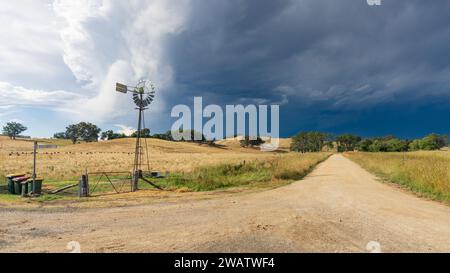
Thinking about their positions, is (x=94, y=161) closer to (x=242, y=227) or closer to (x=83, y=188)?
(x=83, y=188)

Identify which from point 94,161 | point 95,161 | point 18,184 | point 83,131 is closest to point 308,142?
point 83,131

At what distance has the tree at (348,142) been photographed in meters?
191

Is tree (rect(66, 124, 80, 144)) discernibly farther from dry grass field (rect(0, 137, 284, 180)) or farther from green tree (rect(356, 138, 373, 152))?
green tree (rect(356, 138, 373, 152))

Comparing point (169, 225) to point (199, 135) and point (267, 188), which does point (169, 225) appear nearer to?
point (267, 188)

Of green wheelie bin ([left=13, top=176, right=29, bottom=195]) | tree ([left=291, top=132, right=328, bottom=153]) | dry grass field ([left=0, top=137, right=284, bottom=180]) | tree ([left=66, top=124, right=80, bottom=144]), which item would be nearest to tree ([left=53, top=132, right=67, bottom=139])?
tree ([left=66, top=124, right=80, bottom=144])

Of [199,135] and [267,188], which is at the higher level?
[199,135]

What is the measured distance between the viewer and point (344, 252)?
19.2 ft

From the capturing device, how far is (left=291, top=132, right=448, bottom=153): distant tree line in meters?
→ 147

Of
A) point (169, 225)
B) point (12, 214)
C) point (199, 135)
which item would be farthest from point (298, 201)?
point (199, 135)

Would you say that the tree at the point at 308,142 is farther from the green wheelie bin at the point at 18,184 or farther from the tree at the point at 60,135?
the green wheelie bin at the point at 18,184

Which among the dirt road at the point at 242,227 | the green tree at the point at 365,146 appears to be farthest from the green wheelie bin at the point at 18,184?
the green tree at the point at 365,146

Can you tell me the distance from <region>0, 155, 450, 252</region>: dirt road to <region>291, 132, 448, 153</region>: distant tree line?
517ft
